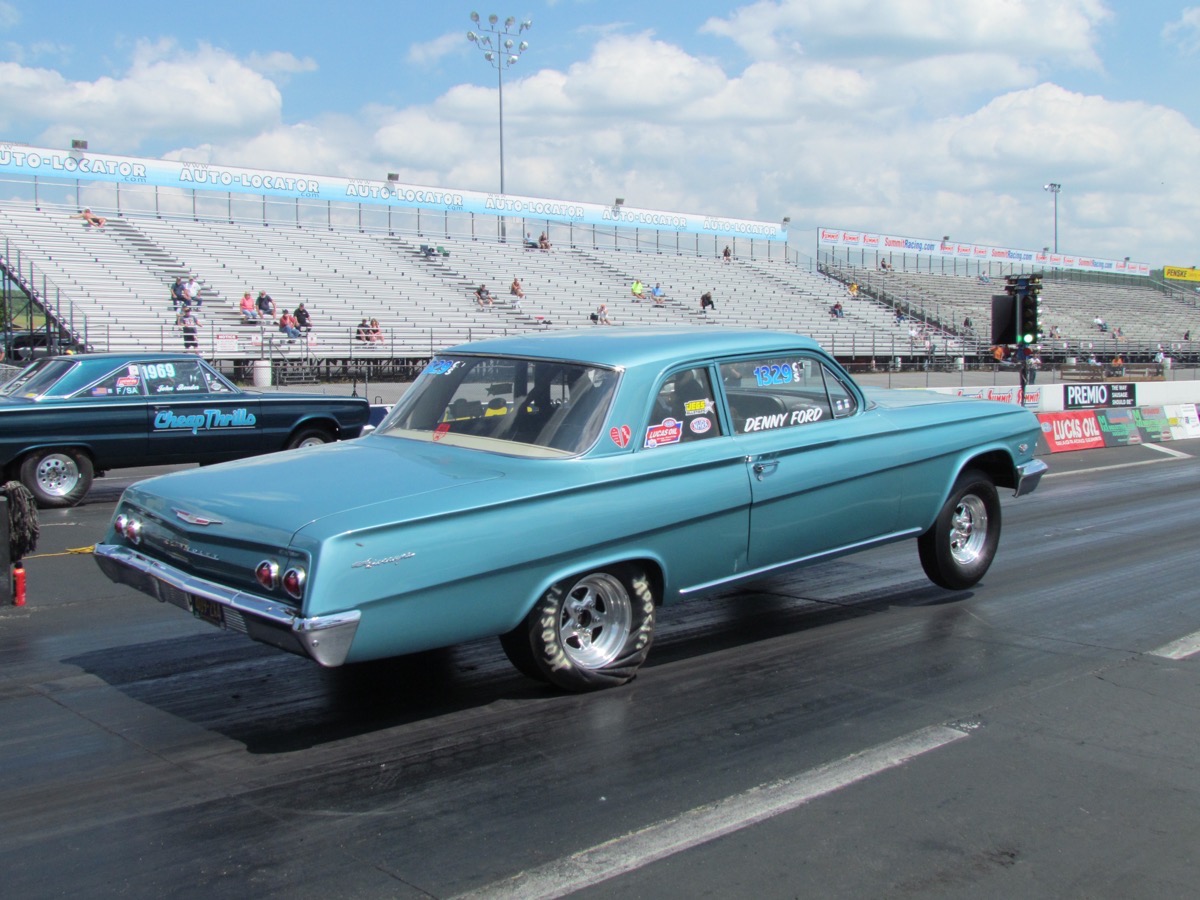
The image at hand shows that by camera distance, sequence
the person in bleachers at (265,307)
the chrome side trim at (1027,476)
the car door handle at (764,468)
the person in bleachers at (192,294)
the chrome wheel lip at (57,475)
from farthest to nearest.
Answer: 1. the person in bleachers at (265,307)
2. the person in bleachers at (192,294)
3. the chrome wheel lip at (57,475)
4. the chrome side trim at (1027,476)
5. the car door handle at (764,468)

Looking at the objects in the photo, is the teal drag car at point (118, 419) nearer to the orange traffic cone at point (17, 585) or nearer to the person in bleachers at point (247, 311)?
the orange traffic cone at point (17, 585)

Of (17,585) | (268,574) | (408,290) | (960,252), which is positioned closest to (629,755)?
(268,574)

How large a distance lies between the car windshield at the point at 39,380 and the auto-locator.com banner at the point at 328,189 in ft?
76.8

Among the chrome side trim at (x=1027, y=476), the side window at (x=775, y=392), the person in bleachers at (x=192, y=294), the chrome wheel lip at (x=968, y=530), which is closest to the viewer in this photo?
the side window at (x=775, y=392)

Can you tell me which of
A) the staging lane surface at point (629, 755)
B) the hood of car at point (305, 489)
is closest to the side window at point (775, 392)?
the staging lane surface at point (629, 755)

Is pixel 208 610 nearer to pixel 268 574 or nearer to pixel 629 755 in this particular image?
pixel 268 574

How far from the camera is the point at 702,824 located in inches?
156

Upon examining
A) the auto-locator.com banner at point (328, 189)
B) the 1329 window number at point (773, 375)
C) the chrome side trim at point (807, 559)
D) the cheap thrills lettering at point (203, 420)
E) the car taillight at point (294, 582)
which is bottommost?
the chrome side trim at point (807, 559)

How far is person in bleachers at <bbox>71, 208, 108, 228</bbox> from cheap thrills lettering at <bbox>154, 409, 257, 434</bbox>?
2322 centimetres

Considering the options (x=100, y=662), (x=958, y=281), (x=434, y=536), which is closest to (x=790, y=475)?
(x=434, y=536)

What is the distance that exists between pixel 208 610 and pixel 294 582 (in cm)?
62

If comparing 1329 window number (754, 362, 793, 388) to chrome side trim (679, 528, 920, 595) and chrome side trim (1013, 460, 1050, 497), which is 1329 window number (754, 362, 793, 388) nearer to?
chrome side trim (679, 528, 920, 595)

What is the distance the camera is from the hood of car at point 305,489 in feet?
15.0

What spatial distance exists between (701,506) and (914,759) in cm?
160
